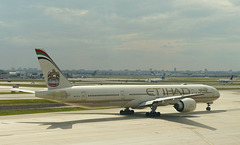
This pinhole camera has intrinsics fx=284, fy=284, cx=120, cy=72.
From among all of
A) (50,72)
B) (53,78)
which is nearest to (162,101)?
(53,78)

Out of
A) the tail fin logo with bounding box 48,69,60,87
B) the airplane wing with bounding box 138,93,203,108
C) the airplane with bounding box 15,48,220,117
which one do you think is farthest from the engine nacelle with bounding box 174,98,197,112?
the tail fin logo with bounding box 48,69,60,87

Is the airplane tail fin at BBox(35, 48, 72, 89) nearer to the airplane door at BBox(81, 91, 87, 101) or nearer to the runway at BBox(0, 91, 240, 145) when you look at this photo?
the airplane door at BBox(81, 91, 87, 101)

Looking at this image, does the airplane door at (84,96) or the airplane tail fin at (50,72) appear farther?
the airplane door at (84,96)

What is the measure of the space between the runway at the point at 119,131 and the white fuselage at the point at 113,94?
2.37 m

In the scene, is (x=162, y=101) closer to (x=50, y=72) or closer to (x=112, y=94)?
(x=112, y=94)

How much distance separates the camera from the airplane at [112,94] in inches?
1258

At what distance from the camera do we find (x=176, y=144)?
22.3 meters

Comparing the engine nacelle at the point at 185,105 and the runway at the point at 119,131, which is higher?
the engine nacelle at the point at 185,105

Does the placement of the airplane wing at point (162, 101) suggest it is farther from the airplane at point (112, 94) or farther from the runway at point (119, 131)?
the runway at point (119, 131)

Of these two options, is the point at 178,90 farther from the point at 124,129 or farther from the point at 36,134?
the point at 36,134

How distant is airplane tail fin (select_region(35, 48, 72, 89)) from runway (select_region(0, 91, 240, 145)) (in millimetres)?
4359

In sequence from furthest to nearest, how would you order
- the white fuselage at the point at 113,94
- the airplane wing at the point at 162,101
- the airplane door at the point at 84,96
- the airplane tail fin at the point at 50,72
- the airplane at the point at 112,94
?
the airplane wing at the point at 162,101 < the airplane door at the point at 84,96 < the white fuselage at the point at 113,94 < the airplane at the point at 112,94 < the airplane tail fin at the point at 50,72

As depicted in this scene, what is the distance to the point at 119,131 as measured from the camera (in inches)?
1078

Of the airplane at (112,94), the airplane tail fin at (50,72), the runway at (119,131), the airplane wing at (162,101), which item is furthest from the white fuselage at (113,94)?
the runway at (119,131)
